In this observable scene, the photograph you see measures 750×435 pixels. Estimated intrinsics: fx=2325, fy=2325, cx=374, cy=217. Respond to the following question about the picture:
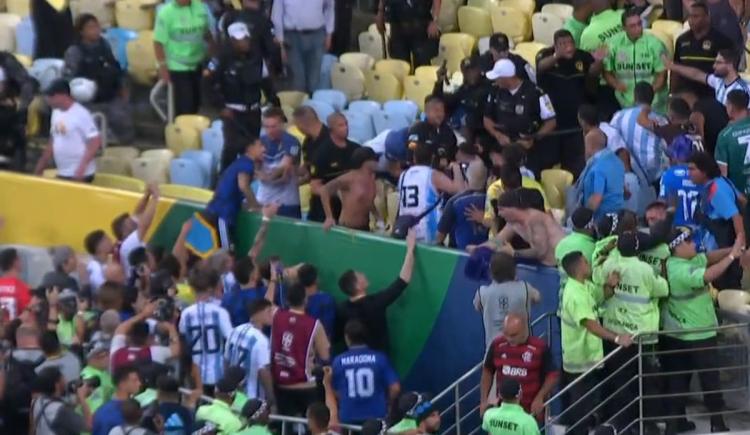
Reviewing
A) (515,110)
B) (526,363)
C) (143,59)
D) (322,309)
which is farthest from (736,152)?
(143,59)

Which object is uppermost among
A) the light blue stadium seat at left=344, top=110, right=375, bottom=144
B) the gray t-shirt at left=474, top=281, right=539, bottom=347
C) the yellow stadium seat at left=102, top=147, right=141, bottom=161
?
the light blue stadium seat at left=344, top=110, right=375, bottom=144

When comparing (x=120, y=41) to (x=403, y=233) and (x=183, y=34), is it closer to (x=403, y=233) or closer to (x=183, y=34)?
(x=183, y=34)

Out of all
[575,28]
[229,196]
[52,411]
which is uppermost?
[575,28]

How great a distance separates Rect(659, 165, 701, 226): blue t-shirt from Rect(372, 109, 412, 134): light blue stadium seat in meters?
4.25

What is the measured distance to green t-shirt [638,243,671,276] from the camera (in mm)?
14672

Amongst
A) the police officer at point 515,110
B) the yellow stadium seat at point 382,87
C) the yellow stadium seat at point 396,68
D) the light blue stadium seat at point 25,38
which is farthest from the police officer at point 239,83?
the light blue stadium seat at point 25,38

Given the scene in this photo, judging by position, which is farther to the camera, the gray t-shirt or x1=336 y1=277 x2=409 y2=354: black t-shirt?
x1=336 y1=277 x2=409 y2=354: black t-shirt

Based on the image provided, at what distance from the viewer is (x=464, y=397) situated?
16.0 m

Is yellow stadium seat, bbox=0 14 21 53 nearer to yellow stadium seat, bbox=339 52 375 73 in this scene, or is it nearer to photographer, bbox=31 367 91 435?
yellow stadium seat, bbox=339 52 375 73

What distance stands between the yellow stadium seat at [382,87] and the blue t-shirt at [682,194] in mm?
5175

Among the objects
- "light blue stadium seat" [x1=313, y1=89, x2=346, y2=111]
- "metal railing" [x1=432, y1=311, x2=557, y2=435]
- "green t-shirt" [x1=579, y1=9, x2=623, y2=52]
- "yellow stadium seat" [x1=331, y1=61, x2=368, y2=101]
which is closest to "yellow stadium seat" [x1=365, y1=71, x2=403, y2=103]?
"yellow stadium seat" [x1=331, y1=61, x2=368, y2=101]

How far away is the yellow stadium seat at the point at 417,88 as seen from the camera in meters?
20.3

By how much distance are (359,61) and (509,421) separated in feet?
26.1

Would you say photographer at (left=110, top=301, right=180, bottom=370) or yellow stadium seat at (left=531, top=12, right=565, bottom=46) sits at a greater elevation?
yellow stadium seat at (left=531, top=12, right=565, bottom=46)
